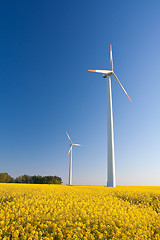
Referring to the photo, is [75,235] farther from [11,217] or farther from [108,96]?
[108,96]

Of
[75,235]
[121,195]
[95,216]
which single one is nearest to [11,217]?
[75,235]

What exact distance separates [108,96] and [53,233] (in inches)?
1005

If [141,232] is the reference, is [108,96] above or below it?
above

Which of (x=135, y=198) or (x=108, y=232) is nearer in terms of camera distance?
(x=108, y=232)

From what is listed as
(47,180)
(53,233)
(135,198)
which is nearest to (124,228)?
(53,233)

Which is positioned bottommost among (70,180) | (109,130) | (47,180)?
(47,180)

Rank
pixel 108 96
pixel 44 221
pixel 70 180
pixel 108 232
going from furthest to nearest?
pixel 70 180 → pixel 108 96 → pixel 44 221 → pixel 108 232

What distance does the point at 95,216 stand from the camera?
6.93m

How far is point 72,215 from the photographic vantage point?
7.05m

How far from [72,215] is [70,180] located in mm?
43695

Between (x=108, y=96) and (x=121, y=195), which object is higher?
(x=108, y=96)

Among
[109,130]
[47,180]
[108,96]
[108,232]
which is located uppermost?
[108,96]

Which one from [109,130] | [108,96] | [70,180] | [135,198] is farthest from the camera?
[70,180]

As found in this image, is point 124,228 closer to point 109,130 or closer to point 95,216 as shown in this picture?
point 95,216
